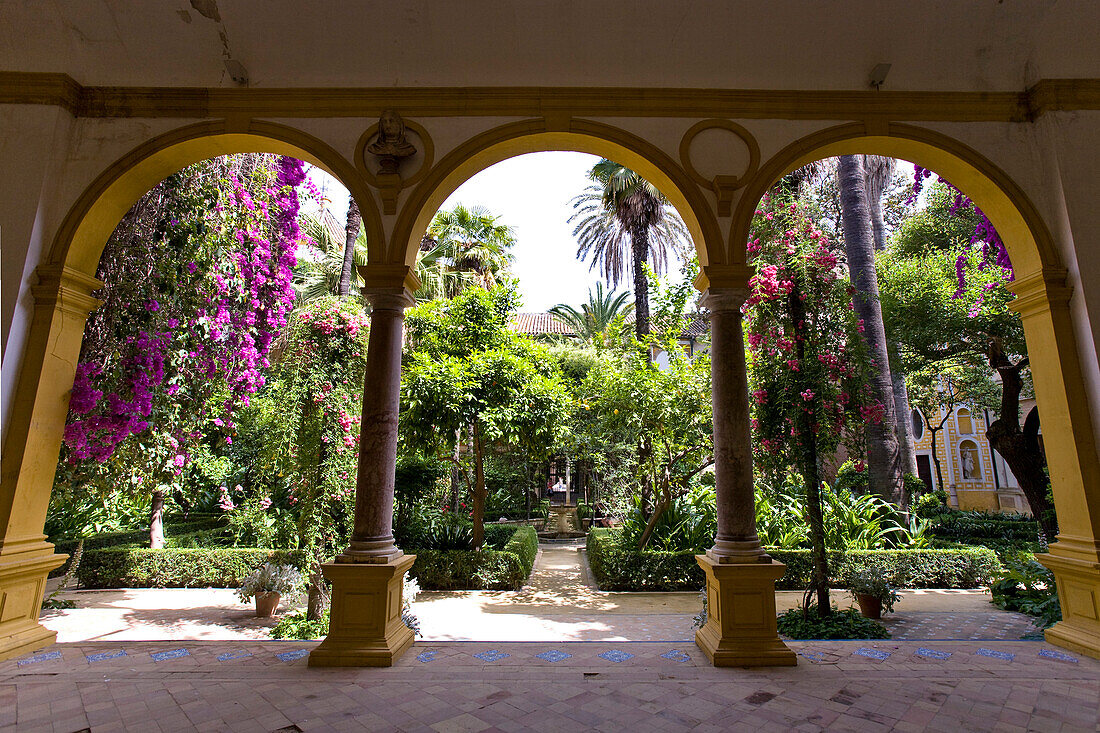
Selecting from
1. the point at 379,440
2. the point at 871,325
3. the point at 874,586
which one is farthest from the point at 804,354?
the point at 871,325

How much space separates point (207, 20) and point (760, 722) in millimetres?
6791

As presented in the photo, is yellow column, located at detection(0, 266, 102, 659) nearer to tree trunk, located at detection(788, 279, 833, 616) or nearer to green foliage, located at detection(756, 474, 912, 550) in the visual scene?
tree trunk, located at detection(788, 279, 833, 616)

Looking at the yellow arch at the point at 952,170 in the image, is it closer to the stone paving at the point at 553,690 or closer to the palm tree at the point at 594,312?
the stone paving at the point at 553,690

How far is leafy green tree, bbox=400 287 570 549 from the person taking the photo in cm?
1009

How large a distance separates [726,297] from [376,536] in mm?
3595

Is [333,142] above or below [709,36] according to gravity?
below

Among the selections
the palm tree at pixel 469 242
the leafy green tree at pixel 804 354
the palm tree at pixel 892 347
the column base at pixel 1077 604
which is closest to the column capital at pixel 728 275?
the leafy green tree at pixel 804 354

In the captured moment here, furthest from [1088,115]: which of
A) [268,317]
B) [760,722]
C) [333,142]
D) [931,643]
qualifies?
[268,317]

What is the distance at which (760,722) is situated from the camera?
3256 mm

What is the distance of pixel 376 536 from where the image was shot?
463cm

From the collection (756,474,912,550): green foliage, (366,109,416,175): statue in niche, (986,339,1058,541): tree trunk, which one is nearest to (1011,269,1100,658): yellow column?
(756,474,912,550): green foliage

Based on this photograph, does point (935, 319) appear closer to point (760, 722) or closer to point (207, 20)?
point (760, 722)

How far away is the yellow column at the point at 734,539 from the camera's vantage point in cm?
429

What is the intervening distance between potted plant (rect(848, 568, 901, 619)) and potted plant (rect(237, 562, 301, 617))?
25.4ft
